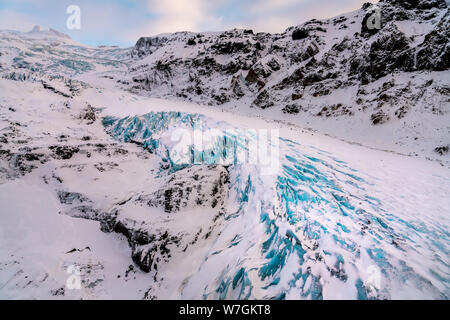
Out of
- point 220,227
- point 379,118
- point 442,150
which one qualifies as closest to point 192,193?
point 220,227

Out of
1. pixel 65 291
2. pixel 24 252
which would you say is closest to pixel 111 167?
pixel 24 252

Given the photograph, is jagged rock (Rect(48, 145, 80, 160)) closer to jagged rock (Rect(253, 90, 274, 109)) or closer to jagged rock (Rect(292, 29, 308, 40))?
jagged rock (Rect(253, 90, 274, 109))

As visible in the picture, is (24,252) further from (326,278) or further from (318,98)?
(318,98)

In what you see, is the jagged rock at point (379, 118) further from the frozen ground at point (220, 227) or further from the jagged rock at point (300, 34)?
the jagged rock at point (300, 34)

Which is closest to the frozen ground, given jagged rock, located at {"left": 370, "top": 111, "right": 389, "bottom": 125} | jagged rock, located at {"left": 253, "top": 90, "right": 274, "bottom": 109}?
jagged rock, located at {"left": 370, "top": 111, "right": 389, "bottom": 125}
